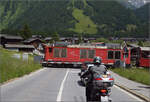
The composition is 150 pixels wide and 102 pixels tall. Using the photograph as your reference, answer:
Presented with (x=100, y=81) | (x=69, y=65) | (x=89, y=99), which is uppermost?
(x=100, y=81)

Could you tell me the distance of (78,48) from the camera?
35.8 m

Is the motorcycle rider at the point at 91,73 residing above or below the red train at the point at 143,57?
above

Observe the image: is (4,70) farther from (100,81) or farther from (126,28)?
(126,28)

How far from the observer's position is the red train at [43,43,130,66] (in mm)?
35000

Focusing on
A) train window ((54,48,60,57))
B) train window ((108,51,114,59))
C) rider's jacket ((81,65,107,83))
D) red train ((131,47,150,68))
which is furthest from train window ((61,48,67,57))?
rider's jacket ((81,65,107,83))

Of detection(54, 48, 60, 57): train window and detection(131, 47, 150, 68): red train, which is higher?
detection(54, 48, 60, 57): train window

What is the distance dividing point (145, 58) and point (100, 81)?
3026 centimetres

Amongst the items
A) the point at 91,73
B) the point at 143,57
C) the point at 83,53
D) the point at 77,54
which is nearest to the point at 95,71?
the point at 91,73

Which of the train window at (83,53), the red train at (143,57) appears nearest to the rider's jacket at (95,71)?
the train window at (83,53)

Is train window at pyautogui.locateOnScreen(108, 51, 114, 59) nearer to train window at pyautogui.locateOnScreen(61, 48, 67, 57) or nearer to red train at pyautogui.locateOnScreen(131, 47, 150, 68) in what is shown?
red train at pyautogui.locateOnScreen(131, 47, 150, 68)

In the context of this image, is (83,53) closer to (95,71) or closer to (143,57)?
(143,57)

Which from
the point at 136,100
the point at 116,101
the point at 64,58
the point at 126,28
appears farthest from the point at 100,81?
the point at 126,28

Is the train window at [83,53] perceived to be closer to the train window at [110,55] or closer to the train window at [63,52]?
the train window at [63,52]

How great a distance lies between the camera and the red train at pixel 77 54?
35000 mm
